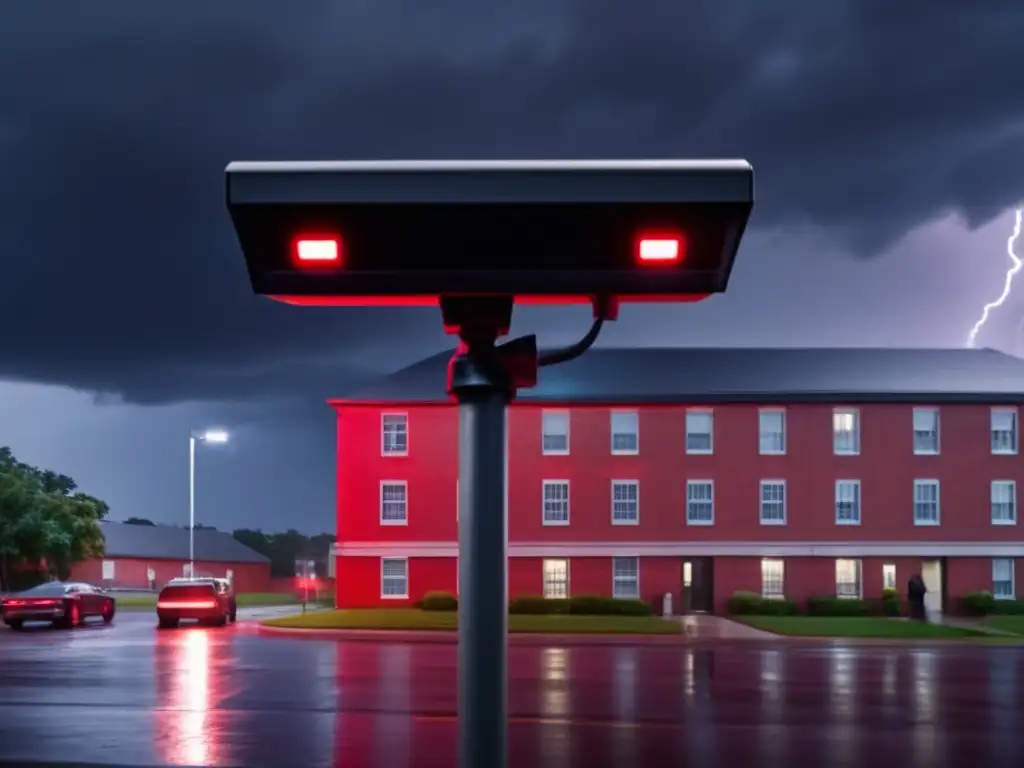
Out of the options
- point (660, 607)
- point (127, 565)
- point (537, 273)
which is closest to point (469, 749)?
point (537, 273)

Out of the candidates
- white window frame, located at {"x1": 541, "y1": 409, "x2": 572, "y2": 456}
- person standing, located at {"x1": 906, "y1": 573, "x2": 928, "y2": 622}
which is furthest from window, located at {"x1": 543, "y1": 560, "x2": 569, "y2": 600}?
person standing, located at {"x1": 906, "y1": 573, "x2": 928, "y2": 622}

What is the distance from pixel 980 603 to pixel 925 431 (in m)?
7.05

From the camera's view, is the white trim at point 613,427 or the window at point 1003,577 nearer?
the window at point 1003,577

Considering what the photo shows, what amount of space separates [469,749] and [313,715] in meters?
13.3

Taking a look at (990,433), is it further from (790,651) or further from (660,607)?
(790,651)

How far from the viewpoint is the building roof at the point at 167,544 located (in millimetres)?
95238

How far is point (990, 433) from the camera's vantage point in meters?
49.0

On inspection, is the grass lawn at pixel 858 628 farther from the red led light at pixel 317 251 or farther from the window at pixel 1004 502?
the red led light at pixel 317 251

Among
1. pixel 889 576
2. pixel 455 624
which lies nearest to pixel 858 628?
pixel 455 624

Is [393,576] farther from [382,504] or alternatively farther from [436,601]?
[436,601]

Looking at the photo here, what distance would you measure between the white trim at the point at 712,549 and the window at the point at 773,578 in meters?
0.40

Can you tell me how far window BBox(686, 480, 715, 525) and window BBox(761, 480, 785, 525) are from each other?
6.51 ft

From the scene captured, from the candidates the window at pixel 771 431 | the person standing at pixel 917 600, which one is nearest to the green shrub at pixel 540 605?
the window at pixel 771 431

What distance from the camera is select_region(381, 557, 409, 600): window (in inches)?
1927
